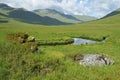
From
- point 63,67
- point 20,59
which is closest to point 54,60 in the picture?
point 63,67

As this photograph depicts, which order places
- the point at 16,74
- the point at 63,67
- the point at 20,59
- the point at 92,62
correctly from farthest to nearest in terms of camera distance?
1. the point at 92,62
2. the point at 63,67
3. the point at 20,59
4. the point at 16,74

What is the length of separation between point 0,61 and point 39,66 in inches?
90.5

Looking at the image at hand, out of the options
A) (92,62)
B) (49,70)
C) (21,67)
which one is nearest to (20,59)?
(21,67)

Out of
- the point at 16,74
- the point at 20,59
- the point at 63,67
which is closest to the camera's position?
the point at 16,74

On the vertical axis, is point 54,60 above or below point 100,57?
above

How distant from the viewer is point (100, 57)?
2775 centimetres

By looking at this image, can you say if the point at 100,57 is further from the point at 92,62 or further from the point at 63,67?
the point at 63,67

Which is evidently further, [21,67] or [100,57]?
[100,57]

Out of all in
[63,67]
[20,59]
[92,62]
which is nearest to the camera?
[20,59]

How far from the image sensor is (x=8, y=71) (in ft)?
48.4

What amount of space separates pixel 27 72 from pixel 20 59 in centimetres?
121

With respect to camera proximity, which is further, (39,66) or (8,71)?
(39,66)

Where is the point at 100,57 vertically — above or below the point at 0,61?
below

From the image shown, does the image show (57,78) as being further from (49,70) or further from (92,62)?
(92,62)
